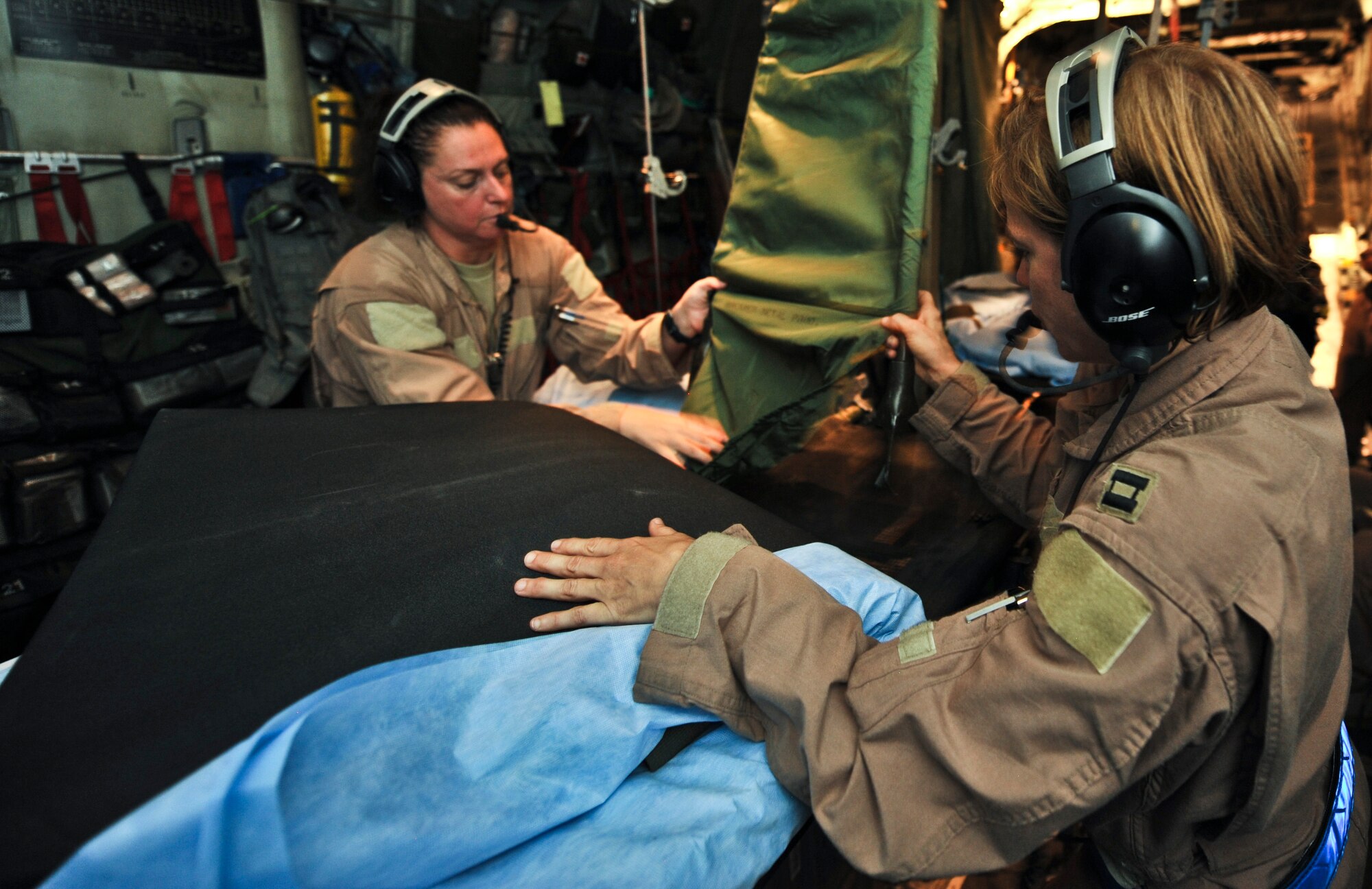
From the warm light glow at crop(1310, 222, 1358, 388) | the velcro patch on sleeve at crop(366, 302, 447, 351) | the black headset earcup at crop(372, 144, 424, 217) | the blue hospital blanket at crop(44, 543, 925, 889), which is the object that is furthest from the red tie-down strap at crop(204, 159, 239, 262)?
the warm light glow at crop(1310, 222, 1358, 388)

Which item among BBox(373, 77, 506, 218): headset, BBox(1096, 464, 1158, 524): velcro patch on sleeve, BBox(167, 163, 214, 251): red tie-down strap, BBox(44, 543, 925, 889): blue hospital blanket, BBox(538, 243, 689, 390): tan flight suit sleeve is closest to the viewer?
BBox(44, 543, 925, 889): blue hospital blanket

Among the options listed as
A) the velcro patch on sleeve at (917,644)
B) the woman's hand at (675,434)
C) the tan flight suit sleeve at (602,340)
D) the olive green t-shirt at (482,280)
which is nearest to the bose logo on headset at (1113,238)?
the velcro patch on sleeve at (917,644)

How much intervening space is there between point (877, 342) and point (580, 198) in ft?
10.2

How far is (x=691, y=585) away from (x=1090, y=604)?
1.25 ft

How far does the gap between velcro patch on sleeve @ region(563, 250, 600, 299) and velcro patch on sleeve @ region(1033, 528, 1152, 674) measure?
68.6 inches

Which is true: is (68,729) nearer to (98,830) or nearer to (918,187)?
(98,830)

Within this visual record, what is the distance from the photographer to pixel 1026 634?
72 cm

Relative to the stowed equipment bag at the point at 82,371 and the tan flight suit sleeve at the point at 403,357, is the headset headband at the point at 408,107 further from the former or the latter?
the stowed equipment bag at the point at 82,371

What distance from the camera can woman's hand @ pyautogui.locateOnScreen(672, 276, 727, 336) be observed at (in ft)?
5.75

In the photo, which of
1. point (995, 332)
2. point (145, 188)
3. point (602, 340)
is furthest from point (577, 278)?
point (145, 188)

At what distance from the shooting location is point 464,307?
202 centimetres

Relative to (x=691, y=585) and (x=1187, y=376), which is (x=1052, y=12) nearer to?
(x=1187, y=376)

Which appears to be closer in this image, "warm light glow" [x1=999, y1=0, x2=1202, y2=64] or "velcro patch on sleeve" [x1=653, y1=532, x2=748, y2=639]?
"velcro patch on sleeve" [x1=653, y1=532, x2=748, y2=639]

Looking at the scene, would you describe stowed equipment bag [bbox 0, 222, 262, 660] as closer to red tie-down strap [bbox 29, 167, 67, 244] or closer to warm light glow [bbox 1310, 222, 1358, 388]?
red tie-down strap [bbox 29, 167, 67, 244]
